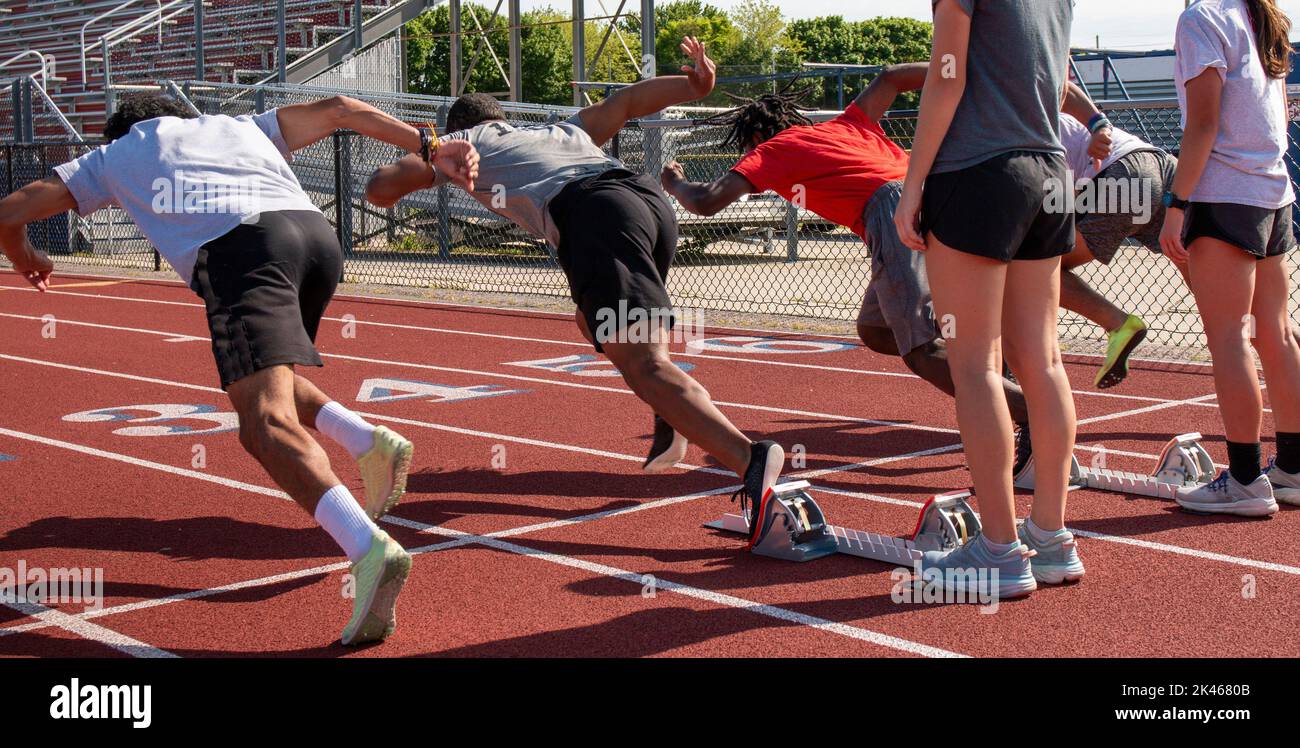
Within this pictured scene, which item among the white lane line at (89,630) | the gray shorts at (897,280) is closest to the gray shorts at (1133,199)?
the gray shorts at (897,280)

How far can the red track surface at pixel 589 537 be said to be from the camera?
158 inches

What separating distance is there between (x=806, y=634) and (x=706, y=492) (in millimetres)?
2012

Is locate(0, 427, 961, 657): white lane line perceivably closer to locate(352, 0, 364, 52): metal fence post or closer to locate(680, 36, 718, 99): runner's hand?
locate(680, 36, 718, 99): runner's hand

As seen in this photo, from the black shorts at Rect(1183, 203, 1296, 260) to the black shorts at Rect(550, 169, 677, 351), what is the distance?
6.55 feet

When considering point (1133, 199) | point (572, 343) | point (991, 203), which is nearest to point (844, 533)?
point (991, 203)

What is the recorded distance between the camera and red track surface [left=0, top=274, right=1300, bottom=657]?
13.2 ft

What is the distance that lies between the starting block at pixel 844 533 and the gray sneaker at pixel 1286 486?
1.48m

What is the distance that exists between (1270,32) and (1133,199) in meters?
1.76

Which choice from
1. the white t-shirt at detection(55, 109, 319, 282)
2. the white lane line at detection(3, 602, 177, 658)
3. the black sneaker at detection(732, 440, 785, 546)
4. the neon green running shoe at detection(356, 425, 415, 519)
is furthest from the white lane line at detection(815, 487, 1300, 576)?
the white lane line at detection(3, 602, 177, 658)

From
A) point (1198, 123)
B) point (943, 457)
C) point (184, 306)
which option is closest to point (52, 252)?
point (184, 306)

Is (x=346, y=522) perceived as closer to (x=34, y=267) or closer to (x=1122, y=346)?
(x=34, y=267)

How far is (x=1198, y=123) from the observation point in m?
4.91

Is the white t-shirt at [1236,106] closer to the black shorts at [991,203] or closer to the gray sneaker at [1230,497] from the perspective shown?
the gray sneaker at [1230,497]

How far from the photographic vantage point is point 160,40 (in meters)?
32.4
